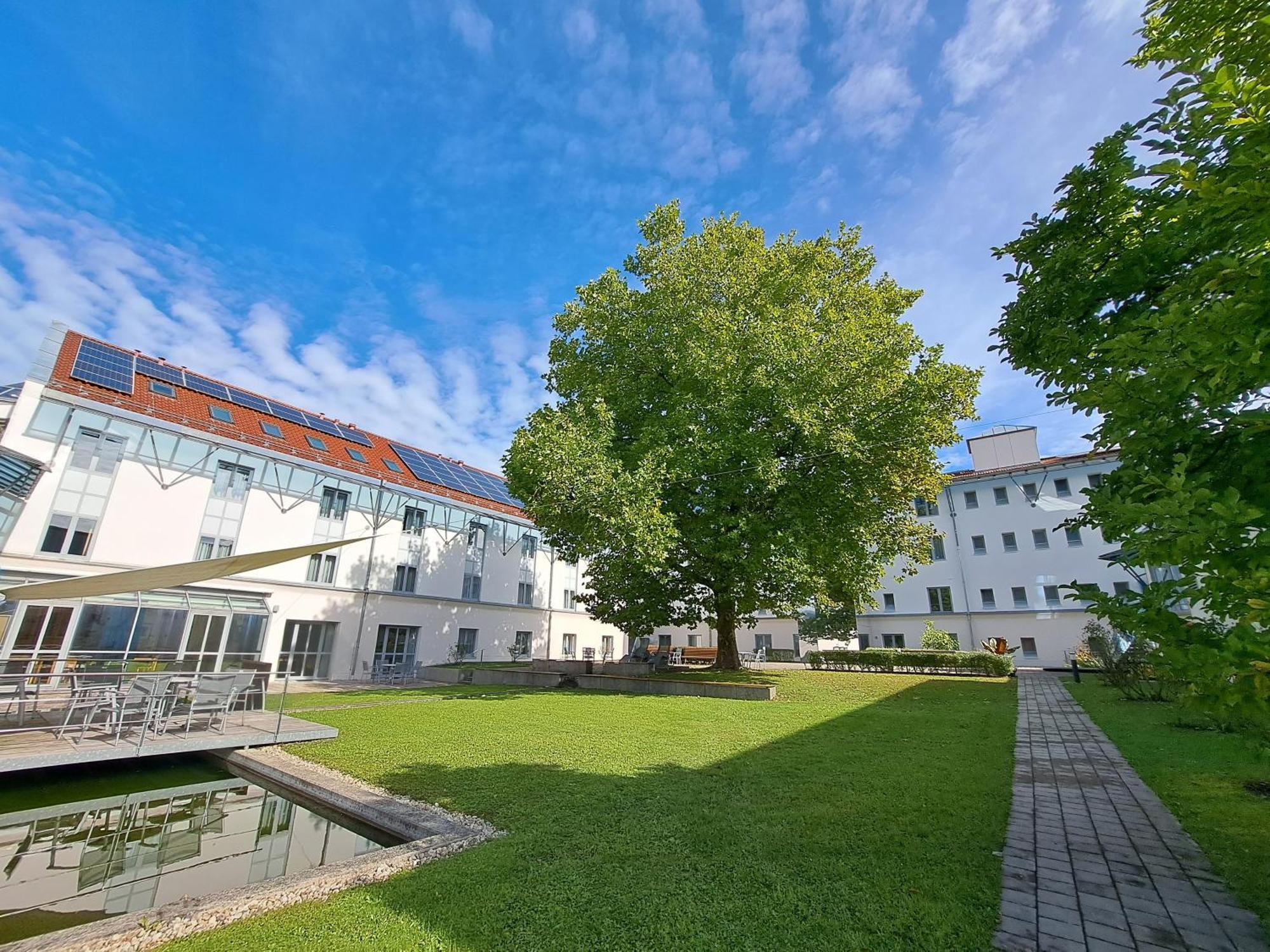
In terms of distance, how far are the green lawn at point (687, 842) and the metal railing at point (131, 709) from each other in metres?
1.99

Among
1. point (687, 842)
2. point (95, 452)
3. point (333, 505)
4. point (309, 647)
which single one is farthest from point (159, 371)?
point (687, 842)

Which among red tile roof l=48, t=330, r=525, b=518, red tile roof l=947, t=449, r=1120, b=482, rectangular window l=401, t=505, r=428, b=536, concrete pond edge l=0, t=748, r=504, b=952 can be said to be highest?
red tile roof l=947, t=449, r=1120, b=482

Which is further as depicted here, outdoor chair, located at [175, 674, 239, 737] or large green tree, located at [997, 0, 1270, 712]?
outdoor chair, located at [175, 674, 239, 737]

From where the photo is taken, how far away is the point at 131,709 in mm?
10031

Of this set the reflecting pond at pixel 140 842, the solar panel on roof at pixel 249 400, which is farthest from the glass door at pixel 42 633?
the solar panel on roof at pixel 249 400

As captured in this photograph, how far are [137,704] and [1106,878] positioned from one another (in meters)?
14.5

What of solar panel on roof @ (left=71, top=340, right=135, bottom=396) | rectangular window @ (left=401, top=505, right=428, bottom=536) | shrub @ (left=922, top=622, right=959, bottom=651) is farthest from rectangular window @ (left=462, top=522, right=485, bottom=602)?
shrub @ (left=922, top=622, right=959, bottom=651)

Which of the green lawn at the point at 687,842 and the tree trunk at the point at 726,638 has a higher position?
the tree trunk at the point at 726,638

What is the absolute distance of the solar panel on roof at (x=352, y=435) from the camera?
30656 mm

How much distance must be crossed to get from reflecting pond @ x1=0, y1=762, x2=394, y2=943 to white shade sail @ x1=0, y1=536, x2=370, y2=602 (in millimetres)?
2896

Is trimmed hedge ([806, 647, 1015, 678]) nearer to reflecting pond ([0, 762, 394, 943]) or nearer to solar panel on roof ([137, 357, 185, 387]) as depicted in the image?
reflecting pond ([0, 762, 394, 943])

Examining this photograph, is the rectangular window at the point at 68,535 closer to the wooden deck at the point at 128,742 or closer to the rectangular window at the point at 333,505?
the rectangular window at the point at 333,505

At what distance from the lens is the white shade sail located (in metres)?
9.23

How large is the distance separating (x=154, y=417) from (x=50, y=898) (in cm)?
2092
